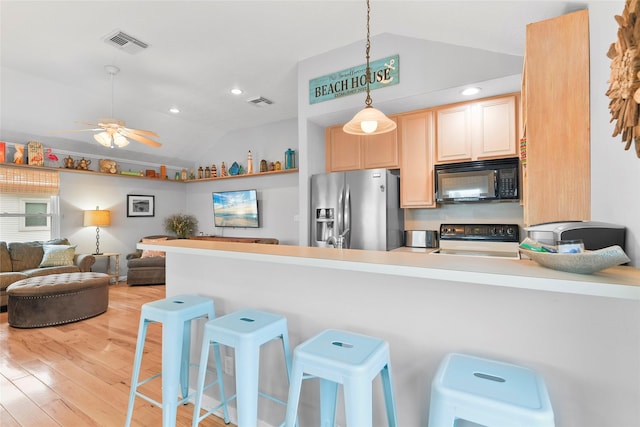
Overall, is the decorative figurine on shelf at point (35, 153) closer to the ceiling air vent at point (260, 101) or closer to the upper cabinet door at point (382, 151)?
the ceiling air vent at point (260, 101)

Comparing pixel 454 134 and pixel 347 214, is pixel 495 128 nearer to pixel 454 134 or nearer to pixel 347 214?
pixel 454 134

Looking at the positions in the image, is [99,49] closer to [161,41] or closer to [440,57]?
[161,41]

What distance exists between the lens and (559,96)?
5.25 feet

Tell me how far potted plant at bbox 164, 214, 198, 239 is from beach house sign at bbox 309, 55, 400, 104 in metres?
4.61

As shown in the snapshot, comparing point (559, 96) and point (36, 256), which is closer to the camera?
point (559, 96)

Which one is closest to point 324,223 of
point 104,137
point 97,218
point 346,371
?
point 346,371

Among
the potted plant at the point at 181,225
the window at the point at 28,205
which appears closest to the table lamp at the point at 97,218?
the window at the point at 28,205

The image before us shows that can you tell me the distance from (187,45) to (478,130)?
9.91ft

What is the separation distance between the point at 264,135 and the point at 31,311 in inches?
165

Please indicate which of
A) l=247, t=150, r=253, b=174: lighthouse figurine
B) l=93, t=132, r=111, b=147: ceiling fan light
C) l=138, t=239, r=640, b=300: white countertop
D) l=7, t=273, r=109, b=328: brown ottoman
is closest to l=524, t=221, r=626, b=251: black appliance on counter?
l=138, t=239, r=640, b=300: white countertop

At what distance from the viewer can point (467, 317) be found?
1.20 metres

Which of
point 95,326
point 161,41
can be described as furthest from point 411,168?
point 95,326

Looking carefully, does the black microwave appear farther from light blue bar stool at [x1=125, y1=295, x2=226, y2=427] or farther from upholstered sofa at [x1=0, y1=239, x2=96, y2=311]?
upholstered sofa at [x1=0, y1=239, x2=96, y2=311]

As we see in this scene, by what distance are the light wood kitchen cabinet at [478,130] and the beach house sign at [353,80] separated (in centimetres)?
65
